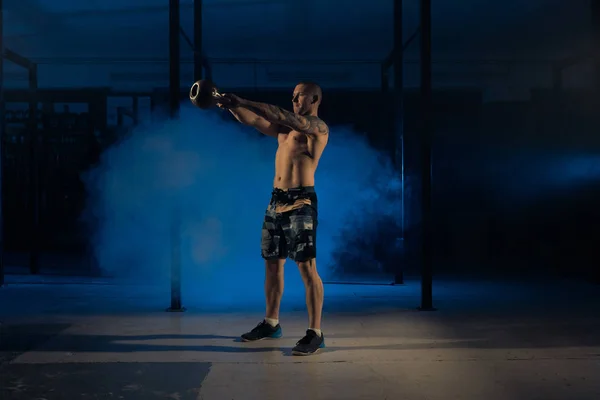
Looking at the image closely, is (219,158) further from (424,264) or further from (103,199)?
(424,264)

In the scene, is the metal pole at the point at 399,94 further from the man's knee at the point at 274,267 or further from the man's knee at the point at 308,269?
the man's knee at the point at 308,269

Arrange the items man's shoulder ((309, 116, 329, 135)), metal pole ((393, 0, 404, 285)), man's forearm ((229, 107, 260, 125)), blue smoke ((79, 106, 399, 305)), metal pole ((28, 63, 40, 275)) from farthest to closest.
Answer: blue smoke ((79, 106, 399, 305)), metal pole ((28, 63, 40, 275)), metal pole ((393, 0, 404, 285)), man's forearm ((229, 107, 260, 125)), man's shoulder ((309, 116, 329, 135))

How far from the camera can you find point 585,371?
2.88 m

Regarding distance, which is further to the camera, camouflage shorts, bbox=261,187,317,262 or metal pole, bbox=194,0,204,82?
metal pole, bbox=194,0,204,82

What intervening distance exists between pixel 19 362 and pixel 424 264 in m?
2.77

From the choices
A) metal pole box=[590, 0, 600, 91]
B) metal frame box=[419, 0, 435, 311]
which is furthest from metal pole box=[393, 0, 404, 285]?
metal pole box=[590, 0, 600, 91]

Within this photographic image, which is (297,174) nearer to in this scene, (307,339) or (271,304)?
(271,304)

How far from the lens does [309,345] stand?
3227mm

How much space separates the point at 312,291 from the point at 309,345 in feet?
1.00

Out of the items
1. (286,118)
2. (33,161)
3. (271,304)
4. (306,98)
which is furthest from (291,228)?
(33,161)

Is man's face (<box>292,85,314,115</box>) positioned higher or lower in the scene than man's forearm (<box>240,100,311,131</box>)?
higher

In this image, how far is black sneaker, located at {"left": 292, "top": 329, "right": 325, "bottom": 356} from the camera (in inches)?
126

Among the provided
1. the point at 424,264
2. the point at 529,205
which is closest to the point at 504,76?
the point at 529,205

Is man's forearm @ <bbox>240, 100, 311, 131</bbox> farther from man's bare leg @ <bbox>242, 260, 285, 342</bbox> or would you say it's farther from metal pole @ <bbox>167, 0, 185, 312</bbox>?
metal pole @ <bbox>167, 0, 185, 312</bbox>
